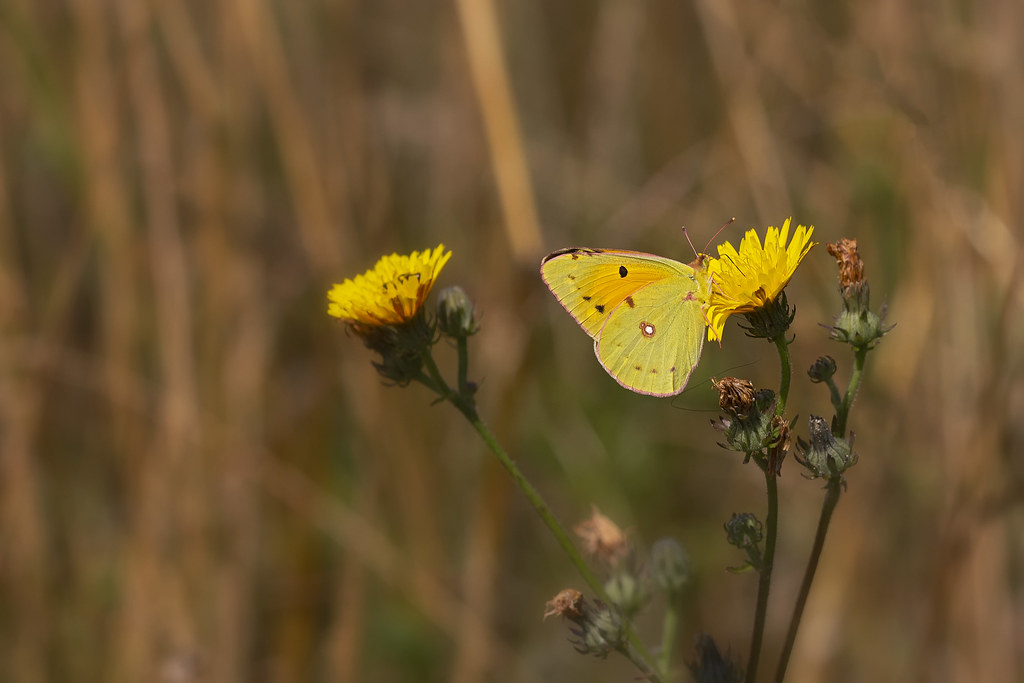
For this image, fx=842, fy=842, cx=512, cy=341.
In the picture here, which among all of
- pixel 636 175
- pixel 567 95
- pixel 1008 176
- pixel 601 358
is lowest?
pixel 601 358

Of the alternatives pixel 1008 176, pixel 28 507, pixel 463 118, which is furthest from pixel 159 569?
pixel 1008 176

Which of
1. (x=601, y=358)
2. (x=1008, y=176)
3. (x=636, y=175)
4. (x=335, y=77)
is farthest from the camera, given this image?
(x=636, y=175)

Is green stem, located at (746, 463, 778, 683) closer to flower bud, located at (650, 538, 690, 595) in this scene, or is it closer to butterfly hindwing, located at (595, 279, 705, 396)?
butterfly hindwing, located at (595, 279, 705, 396)

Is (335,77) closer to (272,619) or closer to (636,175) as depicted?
(636,175)

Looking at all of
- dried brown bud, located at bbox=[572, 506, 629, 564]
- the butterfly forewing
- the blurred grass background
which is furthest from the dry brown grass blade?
dried brown bud, located at bbox=[572, 506, 629, 564]

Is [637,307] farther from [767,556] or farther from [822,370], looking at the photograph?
[767,556]

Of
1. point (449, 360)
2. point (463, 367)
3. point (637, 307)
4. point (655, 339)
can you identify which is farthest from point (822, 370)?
point (449, 360)

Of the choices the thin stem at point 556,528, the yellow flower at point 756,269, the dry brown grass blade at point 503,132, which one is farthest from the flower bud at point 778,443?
the dry brown grass blade at point 503,132
